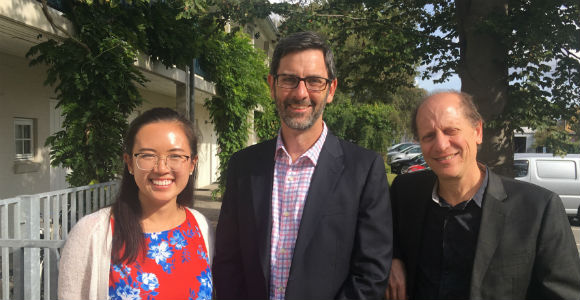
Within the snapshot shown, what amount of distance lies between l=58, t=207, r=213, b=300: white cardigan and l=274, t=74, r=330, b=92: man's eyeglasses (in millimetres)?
1078

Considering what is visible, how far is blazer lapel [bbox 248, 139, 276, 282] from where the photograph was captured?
177 cm

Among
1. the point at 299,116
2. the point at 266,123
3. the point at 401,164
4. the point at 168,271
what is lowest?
the point at 401,164

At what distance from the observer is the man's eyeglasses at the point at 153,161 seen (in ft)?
6.10

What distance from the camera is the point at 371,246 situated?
67.2 inches

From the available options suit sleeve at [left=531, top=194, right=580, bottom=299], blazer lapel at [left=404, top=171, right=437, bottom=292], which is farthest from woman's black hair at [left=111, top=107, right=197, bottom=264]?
suit sleeve at [left=531, top=194, right=580, bottom=299]

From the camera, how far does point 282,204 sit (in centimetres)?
184

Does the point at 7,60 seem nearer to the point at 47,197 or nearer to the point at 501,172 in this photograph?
the point at 47,197

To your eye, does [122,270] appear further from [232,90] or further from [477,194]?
[232,90]

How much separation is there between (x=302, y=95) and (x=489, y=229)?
3.34ft

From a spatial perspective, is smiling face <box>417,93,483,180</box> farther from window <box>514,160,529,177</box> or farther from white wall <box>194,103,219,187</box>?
white wall <box>194,103,219,187</box>

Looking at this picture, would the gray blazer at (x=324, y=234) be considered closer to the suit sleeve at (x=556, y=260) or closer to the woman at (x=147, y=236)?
the woman at (x=147, y=236)

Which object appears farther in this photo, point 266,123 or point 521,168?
point 266,123

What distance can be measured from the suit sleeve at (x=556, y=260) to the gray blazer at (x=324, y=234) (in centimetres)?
63

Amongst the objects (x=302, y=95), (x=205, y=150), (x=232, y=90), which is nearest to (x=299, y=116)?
(x=302, y=95)
